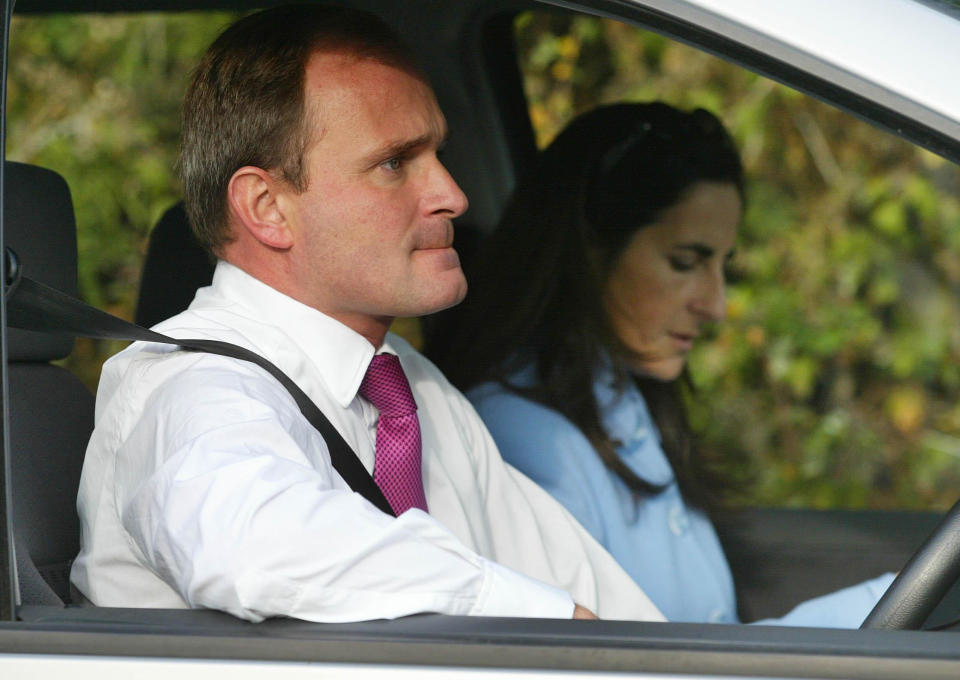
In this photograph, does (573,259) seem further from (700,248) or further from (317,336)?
(317,336)

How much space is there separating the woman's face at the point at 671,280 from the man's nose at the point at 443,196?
77cm

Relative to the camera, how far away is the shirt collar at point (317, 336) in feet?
5.20

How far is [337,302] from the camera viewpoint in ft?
5.31

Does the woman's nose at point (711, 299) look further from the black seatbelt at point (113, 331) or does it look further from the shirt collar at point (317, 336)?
the black seatbelt at point (113, 331)

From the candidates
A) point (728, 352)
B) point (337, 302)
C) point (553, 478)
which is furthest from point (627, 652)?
point (728, 352)

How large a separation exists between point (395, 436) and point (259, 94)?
19.2 inches

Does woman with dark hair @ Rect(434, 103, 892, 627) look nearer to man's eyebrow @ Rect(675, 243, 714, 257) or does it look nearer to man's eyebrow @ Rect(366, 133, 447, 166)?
man's eyebrow @ Rect(675, 243, 714, 257)

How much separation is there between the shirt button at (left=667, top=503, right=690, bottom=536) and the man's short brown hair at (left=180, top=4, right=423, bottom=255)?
105 cm

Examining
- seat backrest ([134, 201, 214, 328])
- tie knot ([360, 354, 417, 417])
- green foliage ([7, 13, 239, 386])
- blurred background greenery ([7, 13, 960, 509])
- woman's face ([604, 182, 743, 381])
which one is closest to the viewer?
tie knot ([360, 354, 417, 417])

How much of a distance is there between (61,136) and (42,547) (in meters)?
4.31

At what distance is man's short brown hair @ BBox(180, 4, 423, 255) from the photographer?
1.61 metres

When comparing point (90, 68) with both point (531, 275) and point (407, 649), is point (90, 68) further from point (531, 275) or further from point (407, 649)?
point (407, 649)

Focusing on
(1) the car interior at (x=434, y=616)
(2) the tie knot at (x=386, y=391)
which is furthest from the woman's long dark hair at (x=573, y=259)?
(2) the tie knot at (x=386, y=391)

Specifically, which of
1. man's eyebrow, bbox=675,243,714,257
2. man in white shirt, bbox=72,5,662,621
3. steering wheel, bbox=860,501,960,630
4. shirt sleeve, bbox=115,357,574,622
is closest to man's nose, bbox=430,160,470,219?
man in white shirt, bbox=72,5,662,621
